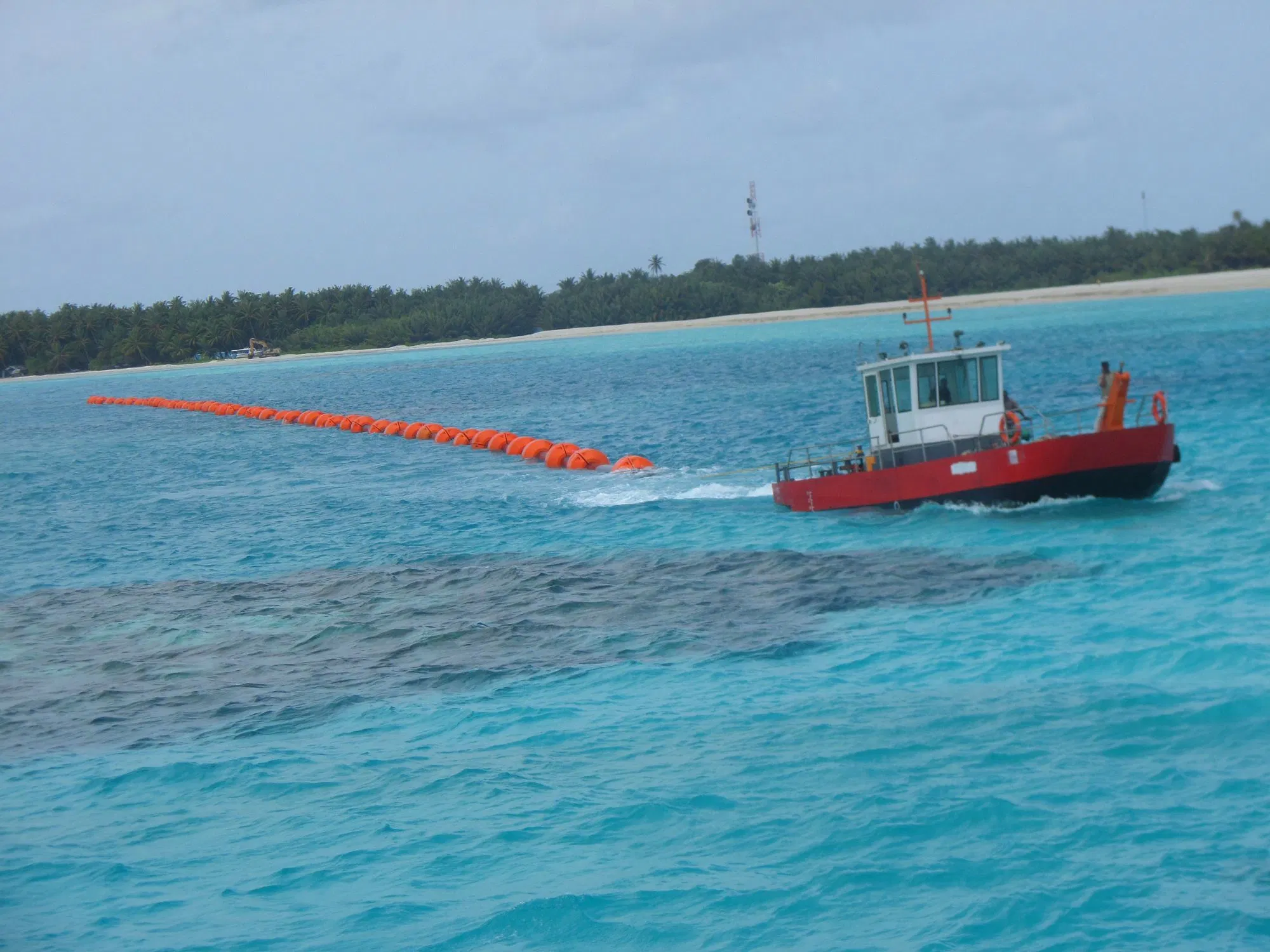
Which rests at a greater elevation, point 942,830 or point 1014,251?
point 1014,251

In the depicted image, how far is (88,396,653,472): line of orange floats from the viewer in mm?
34500

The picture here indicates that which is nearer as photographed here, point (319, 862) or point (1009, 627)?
point (319, 862)

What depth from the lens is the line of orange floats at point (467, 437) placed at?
34.5m

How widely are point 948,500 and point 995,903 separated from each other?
14012 millimetres

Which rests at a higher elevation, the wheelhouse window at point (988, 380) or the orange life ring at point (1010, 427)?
the wheelhouse window at point (988, 380)

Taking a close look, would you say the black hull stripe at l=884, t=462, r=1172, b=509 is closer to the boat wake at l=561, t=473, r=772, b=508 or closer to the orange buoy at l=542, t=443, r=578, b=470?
the boat wake at l=561, t=473, r=772, b=508

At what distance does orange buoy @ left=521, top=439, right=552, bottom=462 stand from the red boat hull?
624 inches

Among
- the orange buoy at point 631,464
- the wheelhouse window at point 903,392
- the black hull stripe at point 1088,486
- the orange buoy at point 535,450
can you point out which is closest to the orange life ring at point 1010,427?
the black hull stripe at point 1088,486

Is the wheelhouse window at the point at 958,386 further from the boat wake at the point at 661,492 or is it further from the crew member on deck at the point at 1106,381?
the boat wake at the point at 661,492

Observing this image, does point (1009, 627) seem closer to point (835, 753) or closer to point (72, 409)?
point (835, 753)

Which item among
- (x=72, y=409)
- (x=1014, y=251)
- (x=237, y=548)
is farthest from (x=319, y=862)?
(x=1014, y=251)

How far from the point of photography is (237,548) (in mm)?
26406

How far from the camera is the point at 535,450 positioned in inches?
1480

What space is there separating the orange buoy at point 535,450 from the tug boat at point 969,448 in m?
13.0
